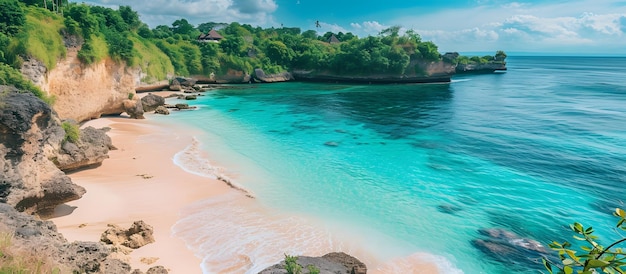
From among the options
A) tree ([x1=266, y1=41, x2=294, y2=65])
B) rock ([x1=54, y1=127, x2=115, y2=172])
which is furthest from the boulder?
tree ([x1=266, y1=41, x2=294, y2=65])

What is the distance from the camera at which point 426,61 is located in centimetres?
8900

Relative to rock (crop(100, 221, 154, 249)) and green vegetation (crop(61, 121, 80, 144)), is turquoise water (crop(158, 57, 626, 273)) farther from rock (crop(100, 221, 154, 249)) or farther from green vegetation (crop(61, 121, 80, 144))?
green vegetation (crop(61, 121, 80, 144))

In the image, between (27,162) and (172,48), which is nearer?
(27,162)

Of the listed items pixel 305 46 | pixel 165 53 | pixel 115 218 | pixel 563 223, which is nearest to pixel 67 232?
pixel 115 218

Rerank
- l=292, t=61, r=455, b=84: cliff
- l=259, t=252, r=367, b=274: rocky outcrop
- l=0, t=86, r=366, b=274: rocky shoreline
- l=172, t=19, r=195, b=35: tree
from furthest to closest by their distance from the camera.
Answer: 1. l=172, t=19, r=195, b=35: tree
2. l=292, t=61, r=455, b=84: cliff
3. l=259, t=252, r=367, b=274: rocky outcrop
4. l=0, t=86, r=366, b=274: rocky shoreline

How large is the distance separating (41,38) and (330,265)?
24.9m

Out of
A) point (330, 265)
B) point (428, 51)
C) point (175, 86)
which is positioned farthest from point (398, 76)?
point (330, 265)

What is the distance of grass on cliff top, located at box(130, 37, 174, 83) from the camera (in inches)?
2148

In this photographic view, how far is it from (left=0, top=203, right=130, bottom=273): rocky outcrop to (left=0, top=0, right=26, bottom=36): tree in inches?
693

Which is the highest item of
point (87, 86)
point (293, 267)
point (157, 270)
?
point (87, 86)

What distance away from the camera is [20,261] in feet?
21.7

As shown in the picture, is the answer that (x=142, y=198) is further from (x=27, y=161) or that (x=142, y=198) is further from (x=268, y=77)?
(x=268, y=77)

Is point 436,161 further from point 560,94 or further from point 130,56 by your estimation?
point 560,94

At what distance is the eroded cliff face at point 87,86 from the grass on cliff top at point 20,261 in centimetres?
1936
